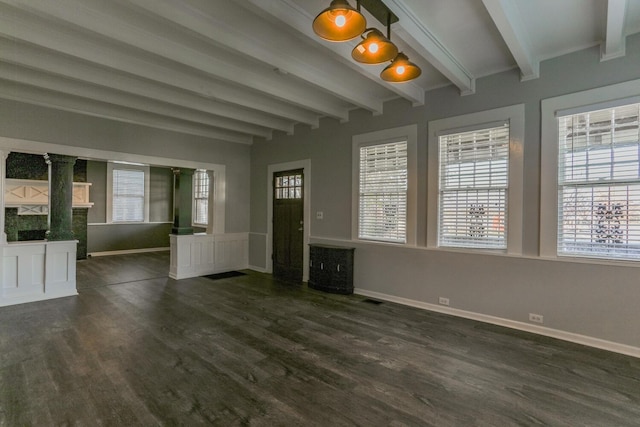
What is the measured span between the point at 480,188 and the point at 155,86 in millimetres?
4250

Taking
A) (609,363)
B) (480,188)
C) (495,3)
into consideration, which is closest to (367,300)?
(480,188)

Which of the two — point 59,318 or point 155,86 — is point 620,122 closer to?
point 155,86

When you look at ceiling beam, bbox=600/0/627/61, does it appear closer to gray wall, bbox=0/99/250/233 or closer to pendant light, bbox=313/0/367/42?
pendant light, bbox=313/0/367/42

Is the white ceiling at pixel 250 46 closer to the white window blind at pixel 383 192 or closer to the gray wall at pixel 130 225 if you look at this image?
the white window blind at pixel 383 192

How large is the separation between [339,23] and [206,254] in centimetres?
523

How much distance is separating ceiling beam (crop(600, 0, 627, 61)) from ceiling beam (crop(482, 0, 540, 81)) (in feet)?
1.81

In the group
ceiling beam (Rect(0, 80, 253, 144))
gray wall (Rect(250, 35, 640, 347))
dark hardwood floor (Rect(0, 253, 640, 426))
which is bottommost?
dark hardwood floor (Rect(0, 253, 640, 426))

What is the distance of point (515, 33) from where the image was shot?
103 inches

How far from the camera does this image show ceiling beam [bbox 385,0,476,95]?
96.9 inches

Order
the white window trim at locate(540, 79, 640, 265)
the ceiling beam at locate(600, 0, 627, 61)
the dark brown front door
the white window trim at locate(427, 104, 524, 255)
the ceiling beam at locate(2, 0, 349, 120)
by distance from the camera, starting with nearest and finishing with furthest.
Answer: the ceiling beam at locate(600, 0, 627, 61)
the ceiling beam at locate(2, 0, 349, 120)
the white window trim at locate(540, 79, 640, 265)
the white window trim at locate(427, 104, 524, 255)
the dark brown front door

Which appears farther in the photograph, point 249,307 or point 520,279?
point 249,307

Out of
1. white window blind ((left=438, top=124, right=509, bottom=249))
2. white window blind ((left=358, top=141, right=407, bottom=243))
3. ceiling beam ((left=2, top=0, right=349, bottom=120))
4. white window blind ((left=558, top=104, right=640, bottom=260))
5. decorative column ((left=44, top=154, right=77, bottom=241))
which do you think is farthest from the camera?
decorative column ((left=44, top=154, right=77, bottom=241))

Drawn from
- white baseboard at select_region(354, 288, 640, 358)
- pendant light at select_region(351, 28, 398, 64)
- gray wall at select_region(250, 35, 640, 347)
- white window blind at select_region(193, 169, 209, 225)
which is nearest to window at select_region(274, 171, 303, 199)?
gray wall at select_region(250, 35, 640, 347)

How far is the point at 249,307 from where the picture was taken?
13.6 ft
